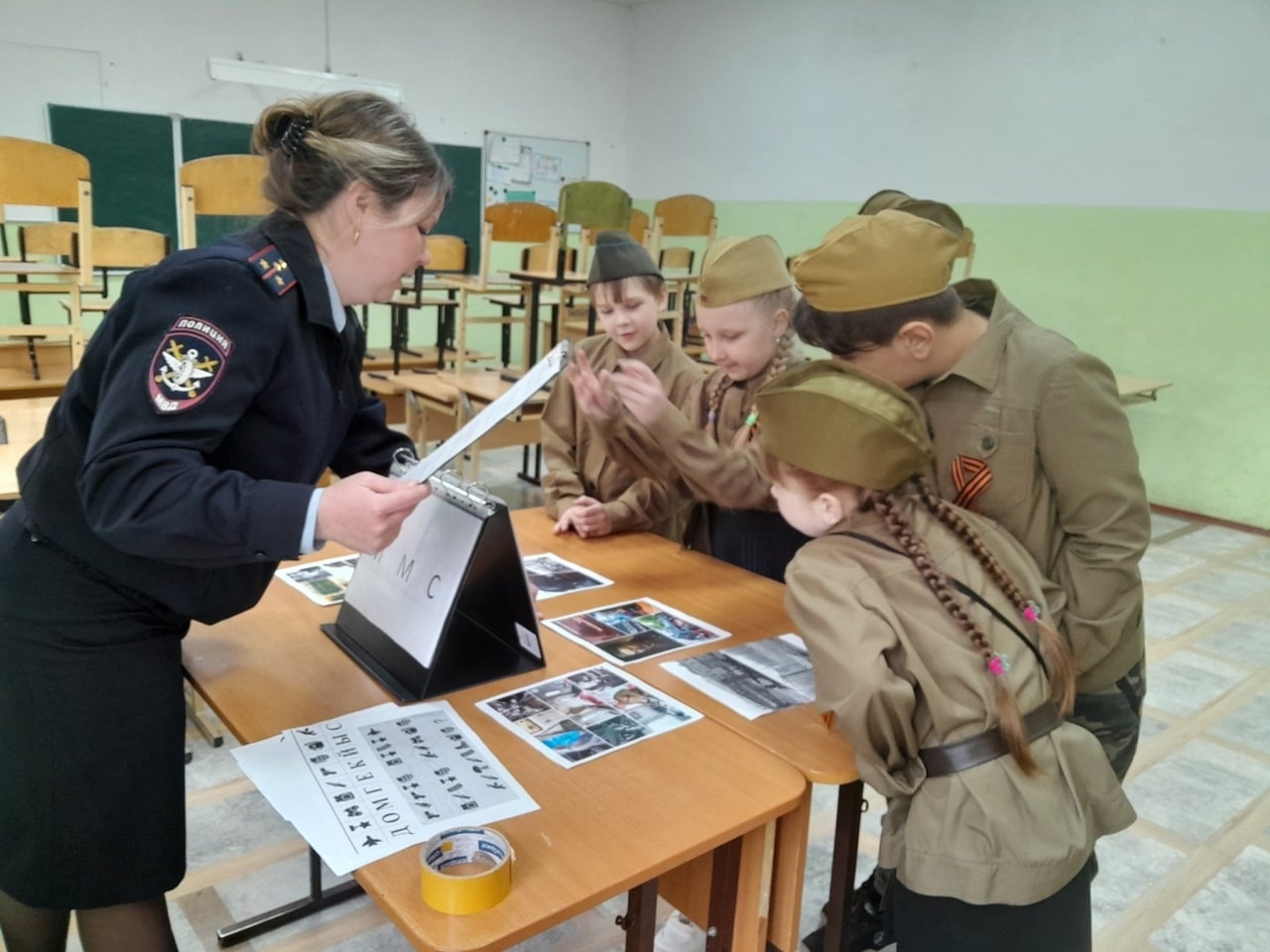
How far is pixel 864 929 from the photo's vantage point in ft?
6.04

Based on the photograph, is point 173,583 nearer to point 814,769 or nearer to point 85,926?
point 85,926

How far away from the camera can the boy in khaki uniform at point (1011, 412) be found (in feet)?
3.98

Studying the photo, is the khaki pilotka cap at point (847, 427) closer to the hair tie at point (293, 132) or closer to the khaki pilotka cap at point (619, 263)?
the hair tie at point (293, 132)

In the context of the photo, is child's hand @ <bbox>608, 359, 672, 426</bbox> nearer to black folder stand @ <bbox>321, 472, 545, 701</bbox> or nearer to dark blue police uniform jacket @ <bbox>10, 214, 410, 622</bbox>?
black folder stand @ <bbox>321, 472, 545, 701</bbox>

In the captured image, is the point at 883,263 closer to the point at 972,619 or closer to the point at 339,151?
the point at 972,619

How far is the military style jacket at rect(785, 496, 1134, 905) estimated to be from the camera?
1.03 meters

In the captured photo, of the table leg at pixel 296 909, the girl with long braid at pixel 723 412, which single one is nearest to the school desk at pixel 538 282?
the girl with long braid at pixel 723 412

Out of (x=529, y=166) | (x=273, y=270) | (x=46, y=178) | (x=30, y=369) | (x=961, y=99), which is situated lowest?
(x=30, y=369)

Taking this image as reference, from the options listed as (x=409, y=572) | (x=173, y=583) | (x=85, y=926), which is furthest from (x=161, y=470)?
(x=85, y=926)

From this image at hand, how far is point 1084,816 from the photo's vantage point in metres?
1.12

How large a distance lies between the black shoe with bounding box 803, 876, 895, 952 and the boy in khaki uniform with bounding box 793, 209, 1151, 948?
79 cm

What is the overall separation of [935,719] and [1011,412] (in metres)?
0.43

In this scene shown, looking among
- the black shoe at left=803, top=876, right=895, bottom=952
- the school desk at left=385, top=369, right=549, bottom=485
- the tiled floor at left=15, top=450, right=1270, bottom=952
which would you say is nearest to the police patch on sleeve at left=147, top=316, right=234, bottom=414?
the tiled floor at left=15, top=450, right=1270, bottom=952

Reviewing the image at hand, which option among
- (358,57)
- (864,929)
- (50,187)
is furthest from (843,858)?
(358,57)
